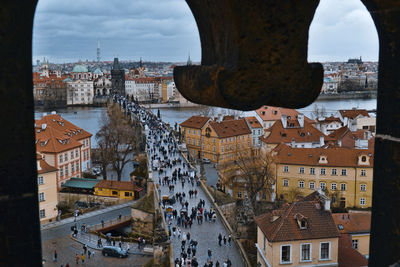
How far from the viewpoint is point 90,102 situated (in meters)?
81.9

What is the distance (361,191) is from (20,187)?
22.6 meters

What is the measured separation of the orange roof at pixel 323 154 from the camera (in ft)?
74.1

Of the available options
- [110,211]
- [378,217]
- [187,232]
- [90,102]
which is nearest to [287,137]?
[110,211]

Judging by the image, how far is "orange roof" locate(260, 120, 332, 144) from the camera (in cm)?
3023

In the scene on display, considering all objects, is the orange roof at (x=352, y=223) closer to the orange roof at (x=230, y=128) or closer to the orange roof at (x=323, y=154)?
the orange roof at (x=323, y=154)

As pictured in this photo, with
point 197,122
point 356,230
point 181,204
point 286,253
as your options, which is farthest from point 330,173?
point 197,122

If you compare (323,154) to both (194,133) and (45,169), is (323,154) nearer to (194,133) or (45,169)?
(45,169)

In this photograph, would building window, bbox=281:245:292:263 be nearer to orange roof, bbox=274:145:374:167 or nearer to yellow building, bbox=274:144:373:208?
yellow building, bbox=274:144:373:208

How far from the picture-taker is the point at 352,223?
47.3 ft

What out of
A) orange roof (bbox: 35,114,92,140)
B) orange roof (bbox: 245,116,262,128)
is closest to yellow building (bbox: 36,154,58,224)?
orange roof (bbox: 35,114,92,140)

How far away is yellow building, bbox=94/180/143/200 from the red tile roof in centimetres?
1205

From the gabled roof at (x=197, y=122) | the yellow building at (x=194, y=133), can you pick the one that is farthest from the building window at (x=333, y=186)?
the gabled roof at (x=197, y=122)

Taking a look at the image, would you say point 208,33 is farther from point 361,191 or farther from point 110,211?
point 361,191

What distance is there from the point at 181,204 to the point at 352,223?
20.3 ft
